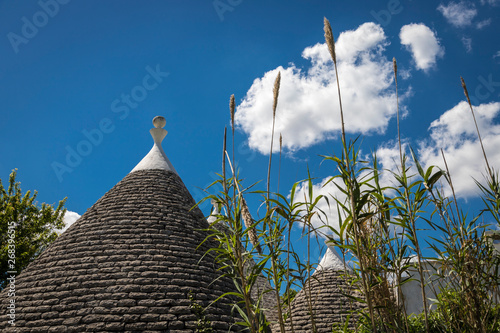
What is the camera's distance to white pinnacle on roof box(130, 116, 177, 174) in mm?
8453

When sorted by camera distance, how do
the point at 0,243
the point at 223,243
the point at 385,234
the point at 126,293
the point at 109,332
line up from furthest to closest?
1. the point at 0,243
2. the point at 126,293
3. the point at 109,332
4. the point at 223,243
5. the point at 385,234

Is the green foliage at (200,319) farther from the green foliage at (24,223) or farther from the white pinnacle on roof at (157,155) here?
the green foliage at (24,223)

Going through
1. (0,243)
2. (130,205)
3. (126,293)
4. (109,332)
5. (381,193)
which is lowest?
(109,332)

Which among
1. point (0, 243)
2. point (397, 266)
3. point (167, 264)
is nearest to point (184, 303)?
point (167, 264)

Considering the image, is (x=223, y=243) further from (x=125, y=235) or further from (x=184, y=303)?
(x=125, y=235)

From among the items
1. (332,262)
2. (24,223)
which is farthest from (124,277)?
(24,223)

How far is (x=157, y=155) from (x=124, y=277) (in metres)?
3.74

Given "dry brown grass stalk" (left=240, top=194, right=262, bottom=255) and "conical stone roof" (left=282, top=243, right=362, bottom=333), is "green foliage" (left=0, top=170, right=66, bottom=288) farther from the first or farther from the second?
"dry brown grass stalk" (left=240, top=194, right=262, bottom=255)

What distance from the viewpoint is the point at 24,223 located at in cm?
1661

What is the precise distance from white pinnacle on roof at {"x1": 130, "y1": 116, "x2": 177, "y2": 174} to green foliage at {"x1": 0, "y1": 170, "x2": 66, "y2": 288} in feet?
31.3

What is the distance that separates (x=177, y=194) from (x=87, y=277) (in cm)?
255

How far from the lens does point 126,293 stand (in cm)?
536

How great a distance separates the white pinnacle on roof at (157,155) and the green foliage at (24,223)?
9543 millimetres

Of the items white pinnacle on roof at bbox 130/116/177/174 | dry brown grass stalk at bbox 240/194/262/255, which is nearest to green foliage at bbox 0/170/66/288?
white pinnacle on roof at bbox 130/116/177/174
